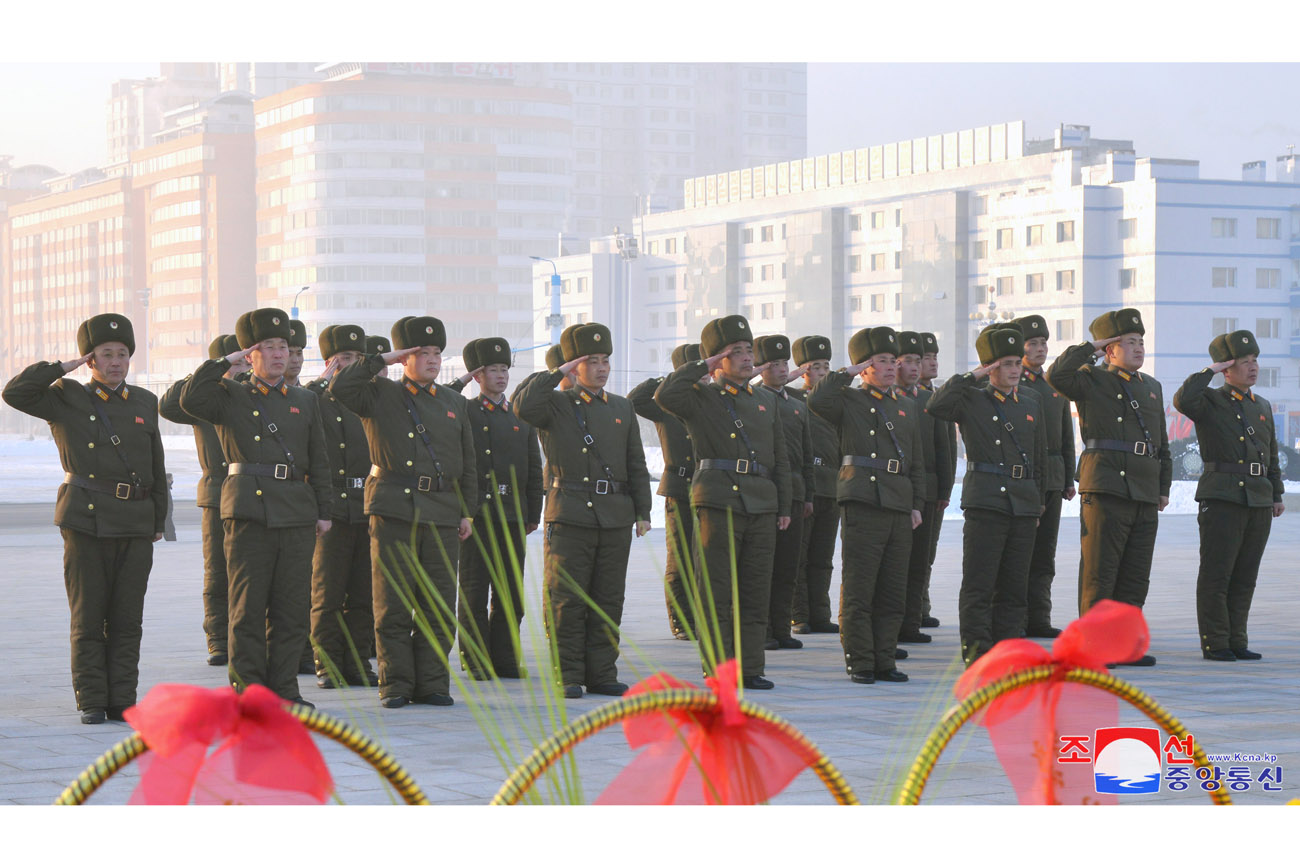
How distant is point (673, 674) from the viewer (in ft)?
20.7

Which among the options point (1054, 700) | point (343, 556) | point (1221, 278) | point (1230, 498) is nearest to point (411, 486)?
point (343, 556)

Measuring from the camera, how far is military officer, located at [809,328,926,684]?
316 inches

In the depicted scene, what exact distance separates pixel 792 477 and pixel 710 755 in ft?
23.1

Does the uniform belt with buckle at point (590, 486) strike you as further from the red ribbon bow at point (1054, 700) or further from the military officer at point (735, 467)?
the red ribbon bow at point (1054, 700)

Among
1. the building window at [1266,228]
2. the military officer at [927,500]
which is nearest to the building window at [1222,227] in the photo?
the building window at [1266,228]

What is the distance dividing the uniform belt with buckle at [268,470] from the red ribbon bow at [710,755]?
4.94m

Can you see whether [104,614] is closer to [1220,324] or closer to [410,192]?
[1220,324]

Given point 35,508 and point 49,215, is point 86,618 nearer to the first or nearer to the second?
point 35,508

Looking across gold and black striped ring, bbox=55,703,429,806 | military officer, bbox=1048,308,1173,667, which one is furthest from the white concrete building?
gold and black striped ring, bbox=55,703,429,806

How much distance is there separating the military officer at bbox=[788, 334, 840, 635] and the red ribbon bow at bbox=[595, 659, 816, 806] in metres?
7.65

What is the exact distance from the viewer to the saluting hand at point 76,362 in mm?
6800

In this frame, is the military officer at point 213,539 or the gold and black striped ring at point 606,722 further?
the military officer at point 213,539

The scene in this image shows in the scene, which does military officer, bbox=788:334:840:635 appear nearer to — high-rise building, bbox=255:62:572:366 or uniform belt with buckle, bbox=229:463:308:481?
uniform belt with buckle, bbox=229:463:308:481
